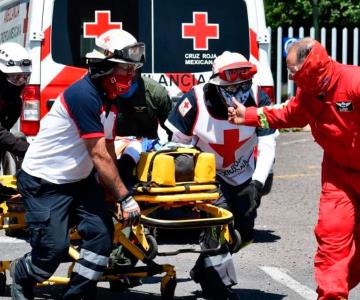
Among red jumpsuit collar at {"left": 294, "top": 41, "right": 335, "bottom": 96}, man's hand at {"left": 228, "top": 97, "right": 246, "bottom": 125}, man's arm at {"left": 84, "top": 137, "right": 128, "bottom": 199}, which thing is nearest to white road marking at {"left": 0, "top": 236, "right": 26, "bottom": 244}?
man's hand at {"left": 228, "top": 97, "right": 246, "bottom": 125}

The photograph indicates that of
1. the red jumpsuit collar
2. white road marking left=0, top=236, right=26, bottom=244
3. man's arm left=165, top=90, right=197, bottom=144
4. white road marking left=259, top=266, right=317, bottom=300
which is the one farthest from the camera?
white road marking left=0, top=236, right=26, bottom=244

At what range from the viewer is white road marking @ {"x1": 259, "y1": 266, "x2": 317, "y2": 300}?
813cm

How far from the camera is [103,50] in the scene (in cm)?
705

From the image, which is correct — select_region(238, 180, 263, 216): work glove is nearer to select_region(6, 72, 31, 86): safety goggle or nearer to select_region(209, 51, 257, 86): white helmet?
select_region(209, 51, 257, 86): white helmet

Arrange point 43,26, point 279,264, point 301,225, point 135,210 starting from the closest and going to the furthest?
point 135,210 → point 279,264 → point 43,26 → point 301,225

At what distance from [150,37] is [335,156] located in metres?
3.99

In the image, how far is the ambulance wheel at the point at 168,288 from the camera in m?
7.64

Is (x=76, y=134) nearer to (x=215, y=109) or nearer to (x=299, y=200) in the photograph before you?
(x=215, y=109)

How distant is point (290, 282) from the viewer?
8.60 m

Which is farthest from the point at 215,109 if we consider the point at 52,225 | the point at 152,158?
the point at 52,225

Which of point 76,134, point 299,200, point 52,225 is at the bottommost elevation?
point 299,200

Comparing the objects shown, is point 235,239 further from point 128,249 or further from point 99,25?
point 99,25

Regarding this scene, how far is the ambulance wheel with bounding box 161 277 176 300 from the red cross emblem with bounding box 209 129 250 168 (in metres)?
0.87

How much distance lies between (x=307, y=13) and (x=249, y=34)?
46.0 ft
